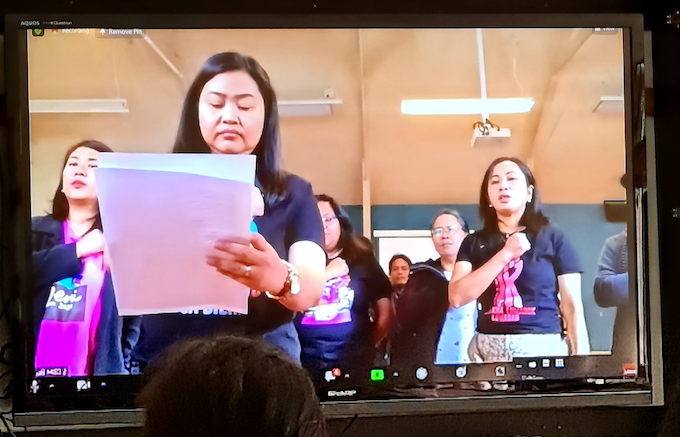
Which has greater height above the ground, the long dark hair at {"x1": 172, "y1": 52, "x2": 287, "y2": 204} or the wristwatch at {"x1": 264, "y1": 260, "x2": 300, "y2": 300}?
the long dark hair at {"x1": 172, "y1": 52, "x2": 287, "y2": 204}

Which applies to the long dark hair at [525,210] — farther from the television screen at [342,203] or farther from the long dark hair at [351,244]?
the long dark hair at [351,244]

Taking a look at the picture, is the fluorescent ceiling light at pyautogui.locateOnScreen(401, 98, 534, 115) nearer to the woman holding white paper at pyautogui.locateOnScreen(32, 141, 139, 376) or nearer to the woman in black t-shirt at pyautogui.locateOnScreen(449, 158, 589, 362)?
the woman in black t-shirt at pyautogui.locateOnScreen(449, 158, 589, 362)

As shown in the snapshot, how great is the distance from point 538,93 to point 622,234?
0.33 meters

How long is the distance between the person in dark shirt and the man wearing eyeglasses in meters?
0.11

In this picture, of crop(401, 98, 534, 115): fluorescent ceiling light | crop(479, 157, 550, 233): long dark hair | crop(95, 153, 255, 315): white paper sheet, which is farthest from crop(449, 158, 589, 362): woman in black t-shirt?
crop(95, 153, 255, 315): white paper sheet

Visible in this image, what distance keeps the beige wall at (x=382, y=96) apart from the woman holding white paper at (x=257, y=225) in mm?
28

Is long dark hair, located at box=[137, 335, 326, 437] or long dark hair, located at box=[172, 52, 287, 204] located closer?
long dark hair, located at box=[137, 335, 326, 437]

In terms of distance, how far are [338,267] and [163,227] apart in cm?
34

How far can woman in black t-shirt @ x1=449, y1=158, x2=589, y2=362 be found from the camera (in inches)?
51.3

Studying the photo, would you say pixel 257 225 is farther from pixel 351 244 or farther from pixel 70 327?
pixel 70 327

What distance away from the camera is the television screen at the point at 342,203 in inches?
49.2

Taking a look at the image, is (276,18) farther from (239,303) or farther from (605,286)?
(605,286)

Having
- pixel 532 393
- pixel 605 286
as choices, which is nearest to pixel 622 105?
pixel 605 286

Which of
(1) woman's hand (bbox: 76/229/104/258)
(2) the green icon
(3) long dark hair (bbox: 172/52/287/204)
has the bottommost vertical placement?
(2) the green icon
